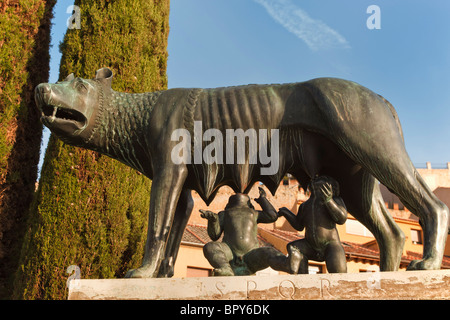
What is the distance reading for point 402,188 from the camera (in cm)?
269

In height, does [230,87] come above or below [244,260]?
above

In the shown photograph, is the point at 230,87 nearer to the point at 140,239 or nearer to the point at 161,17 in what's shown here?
the point at 140,239

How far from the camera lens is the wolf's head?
302 cm

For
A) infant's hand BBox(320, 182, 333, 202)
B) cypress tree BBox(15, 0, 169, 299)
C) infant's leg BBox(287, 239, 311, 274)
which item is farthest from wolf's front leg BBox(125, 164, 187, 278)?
cypress tree BBox(15, 0, 169, 299)

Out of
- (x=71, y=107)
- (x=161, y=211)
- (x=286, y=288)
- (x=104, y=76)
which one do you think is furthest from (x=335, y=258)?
(x=104, y=76)

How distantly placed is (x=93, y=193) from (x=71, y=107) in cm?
416

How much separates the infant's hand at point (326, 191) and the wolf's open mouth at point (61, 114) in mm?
1804

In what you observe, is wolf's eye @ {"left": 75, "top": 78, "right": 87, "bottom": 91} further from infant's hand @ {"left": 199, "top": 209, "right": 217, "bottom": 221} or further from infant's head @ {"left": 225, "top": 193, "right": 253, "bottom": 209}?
infant's head @ {"left": 225, "top": 193, "right": 253, "bottom": 209}

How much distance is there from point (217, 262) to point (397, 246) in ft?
4.35

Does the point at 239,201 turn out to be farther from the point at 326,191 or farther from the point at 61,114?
the point at 61,114

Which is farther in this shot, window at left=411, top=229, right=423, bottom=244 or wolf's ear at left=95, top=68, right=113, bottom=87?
window at left=411, top=229, right=423, bottom=244

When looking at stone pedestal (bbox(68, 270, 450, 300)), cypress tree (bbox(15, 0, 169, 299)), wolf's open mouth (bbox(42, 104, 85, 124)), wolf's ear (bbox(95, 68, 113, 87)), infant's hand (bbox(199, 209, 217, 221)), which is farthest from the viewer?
cypress tree (bbox(15, 0, 169, 299))

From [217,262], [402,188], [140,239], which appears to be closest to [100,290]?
[217,262]

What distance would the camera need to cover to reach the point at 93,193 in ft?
22.9
